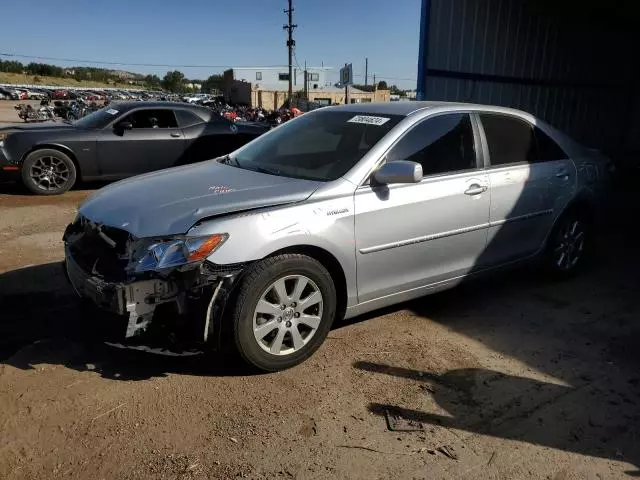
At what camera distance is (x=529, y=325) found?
4.20m

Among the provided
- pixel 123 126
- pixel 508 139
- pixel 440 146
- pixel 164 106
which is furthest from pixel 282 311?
pixel 164 106

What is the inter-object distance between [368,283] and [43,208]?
5.76 metres

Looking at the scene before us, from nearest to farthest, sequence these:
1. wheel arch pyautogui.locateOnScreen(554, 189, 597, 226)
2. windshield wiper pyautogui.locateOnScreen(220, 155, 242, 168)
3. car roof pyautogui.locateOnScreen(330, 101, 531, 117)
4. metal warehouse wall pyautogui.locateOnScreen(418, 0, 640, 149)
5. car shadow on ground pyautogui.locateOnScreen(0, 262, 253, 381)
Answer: car shadow on ground pyautogui.locateOnScreen(0, 262, 253, 381) → car roof pyautogui.locateOnScreen(330, 101, 531, 117) → windshield wiper pyautogui.locateOnScreen(220, 155, 242, 168) → wheel arch pyautogui.locateOnScreen(554, 189, 597, 226) → metal warehouse wall pyautogui.locateOnScreen(418, 0, 640, 149)

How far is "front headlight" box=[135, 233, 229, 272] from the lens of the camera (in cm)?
293

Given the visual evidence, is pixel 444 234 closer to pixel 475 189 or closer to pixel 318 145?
pixel 475 189

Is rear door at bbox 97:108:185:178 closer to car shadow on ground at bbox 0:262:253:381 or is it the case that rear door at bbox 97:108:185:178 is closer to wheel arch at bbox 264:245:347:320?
car shadow on ground at bbox 0:262:253:381

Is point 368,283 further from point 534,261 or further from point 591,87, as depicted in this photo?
point 591,87

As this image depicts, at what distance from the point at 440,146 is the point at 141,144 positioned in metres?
6.18

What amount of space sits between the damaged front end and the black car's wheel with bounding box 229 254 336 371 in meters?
0.13

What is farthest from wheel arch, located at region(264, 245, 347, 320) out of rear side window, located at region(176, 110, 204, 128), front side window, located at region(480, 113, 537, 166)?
rear side window, located at region(176, 110, 204, 128)

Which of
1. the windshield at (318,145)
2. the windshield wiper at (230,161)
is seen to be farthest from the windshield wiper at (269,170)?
the windshield wiper at (230,161)

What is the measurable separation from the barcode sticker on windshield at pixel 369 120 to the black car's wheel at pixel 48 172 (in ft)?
19.4

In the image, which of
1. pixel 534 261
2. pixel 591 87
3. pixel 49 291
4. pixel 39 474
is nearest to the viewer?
pixel 39 474

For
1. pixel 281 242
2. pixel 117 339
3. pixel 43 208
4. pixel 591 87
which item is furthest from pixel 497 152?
pixel 591 87
